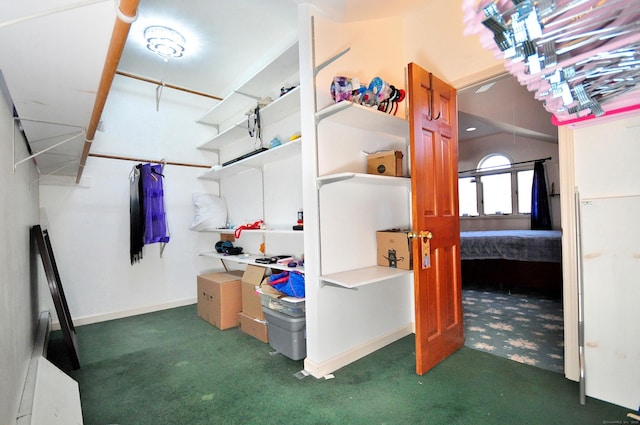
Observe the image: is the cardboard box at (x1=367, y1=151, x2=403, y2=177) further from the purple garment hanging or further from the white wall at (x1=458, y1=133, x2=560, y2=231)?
the white wall at (x1=458, y1=133, x2=560, y2=231)

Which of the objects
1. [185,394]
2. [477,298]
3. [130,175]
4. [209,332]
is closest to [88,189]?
[130,175]

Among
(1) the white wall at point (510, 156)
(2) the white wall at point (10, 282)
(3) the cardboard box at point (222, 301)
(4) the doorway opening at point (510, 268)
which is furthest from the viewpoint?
(1) the white wall at point (510, 156)

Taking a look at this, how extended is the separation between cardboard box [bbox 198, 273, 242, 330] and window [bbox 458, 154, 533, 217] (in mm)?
6251

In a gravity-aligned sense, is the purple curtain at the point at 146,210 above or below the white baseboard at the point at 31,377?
above

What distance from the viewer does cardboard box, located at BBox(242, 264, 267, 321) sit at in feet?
9.18

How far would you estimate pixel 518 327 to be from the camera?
286cm

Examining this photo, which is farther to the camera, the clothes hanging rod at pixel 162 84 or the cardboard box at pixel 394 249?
the clothes hanging rod at pixel 162 84

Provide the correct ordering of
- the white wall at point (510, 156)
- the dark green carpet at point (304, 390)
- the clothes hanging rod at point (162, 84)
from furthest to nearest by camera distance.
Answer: the white wall at point (510, 156), the clothes hanging rod at point (162, 84), the dark green carpet at point (304, 390)

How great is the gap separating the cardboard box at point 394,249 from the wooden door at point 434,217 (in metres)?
0.20

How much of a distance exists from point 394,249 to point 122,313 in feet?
11.0

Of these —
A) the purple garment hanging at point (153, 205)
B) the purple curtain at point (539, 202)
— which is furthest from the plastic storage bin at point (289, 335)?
the purple curtain at point (539, 202)

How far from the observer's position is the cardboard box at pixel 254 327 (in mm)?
2684

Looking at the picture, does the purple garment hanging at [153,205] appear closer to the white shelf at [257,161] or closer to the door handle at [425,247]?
the white shelf at [257,161]

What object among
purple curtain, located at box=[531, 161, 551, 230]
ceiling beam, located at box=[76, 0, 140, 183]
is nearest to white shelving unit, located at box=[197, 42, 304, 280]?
ceiling beam, located at box=[76, 0, 140, 183]
